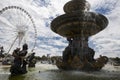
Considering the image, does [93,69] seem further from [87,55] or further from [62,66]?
[62,66]

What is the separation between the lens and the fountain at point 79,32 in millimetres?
18875

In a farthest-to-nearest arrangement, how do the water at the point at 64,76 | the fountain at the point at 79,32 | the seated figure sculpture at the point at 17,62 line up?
1. the fountain at the point at 79,32
2. the seated figure sculpture at the point at 17,62
3. the water at the point at 64,76

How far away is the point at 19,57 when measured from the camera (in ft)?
45.8

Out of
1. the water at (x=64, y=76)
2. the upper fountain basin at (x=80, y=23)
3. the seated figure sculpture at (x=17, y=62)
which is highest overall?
the upper fountain basin at (x=80, y=23)

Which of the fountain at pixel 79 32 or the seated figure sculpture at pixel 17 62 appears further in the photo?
the fountain at pixel 79 32

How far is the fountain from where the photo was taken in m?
18.9

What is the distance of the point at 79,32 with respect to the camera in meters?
21.0

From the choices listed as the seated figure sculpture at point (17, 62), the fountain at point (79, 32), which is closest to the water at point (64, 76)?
the seated figure sculpture at point (17, 62)

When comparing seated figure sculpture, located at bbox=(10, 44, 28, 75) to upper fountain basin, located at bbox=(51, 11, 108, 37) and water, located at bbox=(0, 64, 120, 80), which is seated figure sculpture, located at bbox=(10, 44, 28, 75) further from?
upper fountain basin, located at bbox=(51, 11, 108, 37)

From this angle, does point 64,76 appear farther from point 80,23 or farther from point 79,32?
point 79,32

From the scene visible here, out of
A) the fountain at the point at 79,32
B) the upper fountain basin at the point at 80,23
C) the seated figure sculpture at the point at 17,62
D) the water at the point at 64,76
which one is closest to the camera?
the water at the point at 64,76

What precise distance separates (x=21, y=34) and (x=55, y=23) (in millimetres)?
8545

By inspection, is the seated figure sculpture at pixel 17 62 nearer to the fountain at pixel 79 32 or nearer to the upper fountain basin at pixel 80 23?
the fountain at pixel 79 32

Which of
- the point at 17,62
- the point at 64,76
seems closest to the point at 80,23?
the point at 64,76
